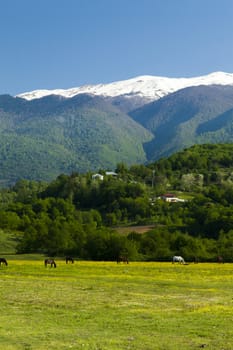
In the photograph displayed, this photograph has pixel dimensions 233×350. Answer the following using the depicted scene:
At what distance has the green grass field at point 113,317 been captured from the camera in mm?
21438

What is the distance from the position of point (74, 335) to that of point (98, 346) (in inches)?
96.3

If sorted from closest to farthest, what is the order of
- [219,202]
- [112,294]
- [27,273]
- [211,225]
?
[112,294] < [27,273] < [211,225] < [219,202]

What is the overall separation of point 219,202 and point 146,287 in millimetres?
158152

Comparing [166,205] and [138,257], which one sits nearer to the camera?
[138,257]

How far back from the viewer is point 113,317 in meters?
27.7

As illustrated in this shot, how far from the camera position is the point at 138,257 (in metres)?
103

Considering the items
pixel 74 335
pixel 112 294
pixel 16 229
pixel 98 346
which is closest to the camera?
pixel 98 346

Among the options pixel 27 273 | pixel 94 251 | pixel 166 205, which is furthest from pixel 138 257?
pixel 166 205

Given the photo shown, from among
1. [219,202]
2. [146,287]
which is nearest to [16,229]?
[219,202]

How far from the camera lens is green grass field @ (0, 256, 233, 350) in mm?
21438

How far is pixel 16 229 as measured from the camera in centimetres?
17112

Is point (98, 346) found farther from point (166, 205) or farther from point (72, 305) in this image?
point (166, 205)

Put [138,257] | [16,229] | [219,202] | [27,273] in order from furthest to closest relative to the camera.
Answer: [219,202]
[16,229]
[138,257]
[27,273]

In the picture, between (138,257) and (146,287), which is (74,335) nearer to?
(146,287)
